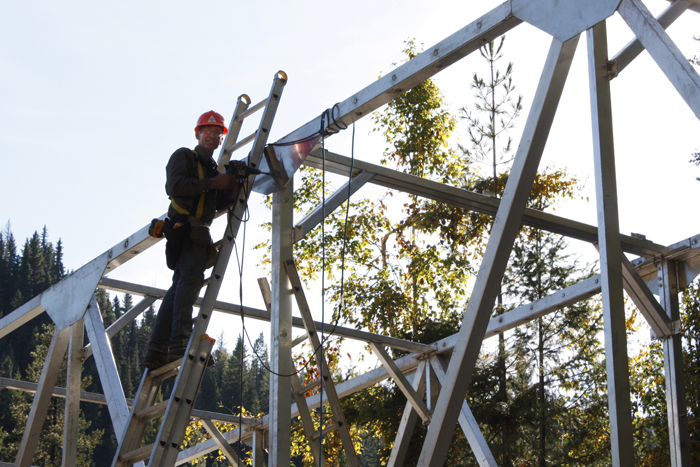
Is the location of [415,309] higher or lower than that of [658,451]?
higher

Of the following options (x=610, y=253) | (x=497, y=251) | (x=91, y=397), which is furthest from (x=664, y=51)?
(x=91, y=397)

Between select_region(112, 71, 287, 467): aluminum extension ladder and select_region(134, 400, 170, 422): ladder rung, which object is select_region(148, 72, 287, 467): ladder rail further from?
select_region(134, 400, 170, 422): ladder rung

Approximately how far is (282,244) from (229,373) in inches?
2507

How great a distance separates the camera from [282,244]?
4480 millimetres

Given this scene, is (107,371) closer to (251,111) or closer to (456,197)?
(251,111)

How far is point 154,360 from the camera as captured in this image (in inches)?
177

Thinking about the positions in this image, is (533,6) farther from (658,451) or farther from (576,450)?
(576,450)

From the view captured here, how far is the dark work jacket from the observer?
444 cm

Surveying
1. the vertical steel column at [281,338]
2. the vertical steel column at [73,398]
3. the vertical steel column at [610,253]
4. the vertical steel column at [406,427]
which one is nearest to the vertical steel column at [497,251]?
the vertical steel column at [610,253]

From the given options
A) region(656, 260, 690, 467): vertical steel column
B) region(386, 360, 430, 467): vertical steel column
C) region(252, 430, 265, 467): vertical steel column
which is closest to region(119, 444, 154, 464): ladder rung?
region(386, 360, 430, 467): vertical steel column

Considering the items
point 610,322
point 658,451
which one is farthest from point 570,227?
point 658,451

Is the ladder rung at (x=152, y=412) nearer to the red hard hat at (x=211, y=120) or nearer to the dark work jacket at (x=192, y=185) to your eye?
the dark work jacket at (x=192, y=185)

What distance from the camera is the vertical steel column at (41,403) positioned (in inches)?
227

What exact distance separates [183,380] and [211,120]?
1909mm
